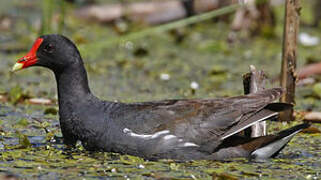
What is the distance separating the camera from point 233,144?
205 inches

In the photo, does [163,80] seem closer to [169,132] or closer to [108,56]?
[108,56]

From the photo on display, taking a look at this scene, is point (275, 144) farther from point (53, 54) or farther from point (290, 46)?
point (53, 54)

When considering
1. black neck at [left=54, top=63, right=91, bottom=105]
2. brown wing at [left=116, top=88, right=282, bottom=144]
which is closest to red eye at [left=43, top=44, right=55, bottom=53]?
black neck at [left=54, top=63, right=91, bottom=105]

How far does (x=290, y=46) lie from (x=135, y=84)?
280cm

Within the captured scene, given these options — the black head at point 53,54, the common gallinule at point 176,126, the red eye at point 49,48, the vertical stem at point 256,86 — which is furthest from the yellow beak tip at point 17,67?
the vertical stem at point 256,86

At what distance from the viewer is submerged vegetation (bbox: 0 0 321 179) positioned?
4.83m

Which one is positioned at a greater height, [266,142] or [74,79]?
[74,79]

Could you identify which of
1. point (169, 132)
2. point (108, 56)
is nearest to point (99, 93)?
point (108, 56)

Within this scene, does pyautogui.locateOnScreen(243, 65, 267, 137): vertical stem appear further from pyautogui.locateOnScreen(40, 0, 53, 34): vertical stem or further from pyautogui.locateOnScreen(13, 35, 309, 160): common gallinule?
pyautogui.locateOnScreen(40, 0, 53, 34): vertical stem

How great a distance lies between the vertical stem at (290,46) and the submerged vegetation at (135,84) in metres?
0.44

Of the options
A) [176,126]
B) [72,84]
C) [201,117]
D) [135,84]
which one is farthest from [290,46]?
[135,84]

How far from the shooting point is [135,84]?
8234 mm

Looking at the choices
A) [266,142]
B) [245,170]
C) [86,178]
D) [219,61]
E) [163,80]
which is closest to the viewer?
[86,178]

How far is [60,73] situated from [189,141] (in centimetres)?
119
